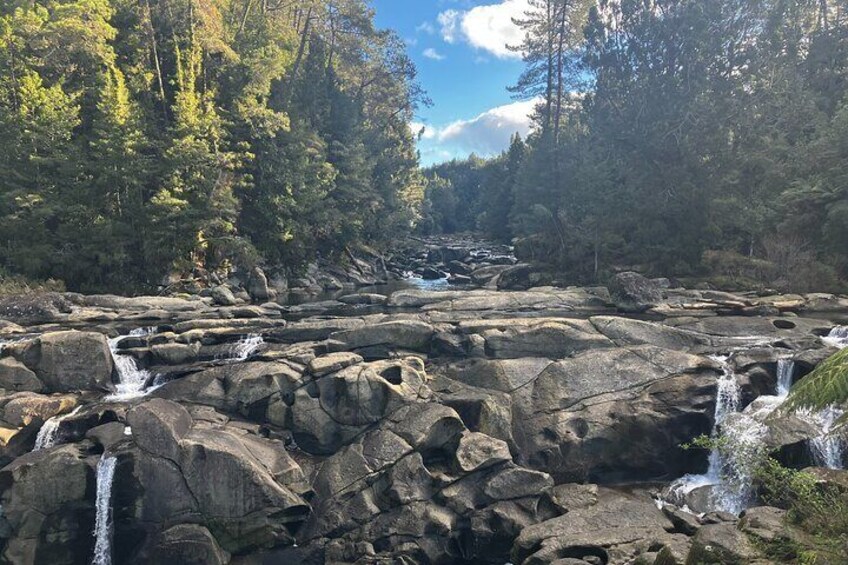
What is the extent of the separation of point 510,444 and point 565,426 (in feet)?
5.76

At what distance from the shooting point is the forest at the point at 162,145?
2916 centimetres

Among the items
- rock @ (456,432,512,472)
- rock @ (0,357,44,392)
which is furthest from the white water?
rock @ (456,432,512,472)

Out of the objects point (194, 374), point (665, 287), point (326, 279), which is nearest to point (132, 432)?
point (194, 374)

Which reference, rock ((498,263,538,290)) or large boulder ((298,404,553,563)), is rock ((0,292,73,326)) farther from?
rock ((498,263,538,290))

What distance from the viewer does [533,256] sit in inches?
1884

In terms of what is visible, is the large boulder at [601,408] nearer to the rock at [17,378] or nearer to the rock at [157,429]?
the rock at [157,429]

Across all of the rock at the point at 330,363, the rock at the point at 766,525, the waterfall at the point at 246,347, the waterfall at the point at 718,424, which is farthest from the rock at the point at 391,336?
the rock at the point at 766,525

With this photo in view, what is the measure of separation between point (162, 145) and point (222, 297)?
36.5 feet

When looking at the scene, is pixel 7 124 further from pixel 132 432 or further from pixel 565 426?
pixel 565 426

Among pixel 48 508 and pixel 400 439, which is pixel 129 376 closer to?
pixel 48 508

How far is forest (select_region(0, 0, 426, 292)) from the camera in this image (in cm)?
2916

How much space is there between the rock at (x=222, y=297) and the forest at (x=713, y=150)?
25.1m

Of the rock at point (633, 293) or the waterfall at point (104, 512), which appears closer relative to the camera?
the waterfall at point (104, 512)

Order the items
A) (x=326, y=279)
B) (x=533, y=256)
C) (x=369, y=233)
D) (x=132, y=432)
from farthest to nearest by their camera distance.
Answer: (x=369, y=233) → (x=533, y=256) → (x=326, y=279) → (x=132, y=432)
